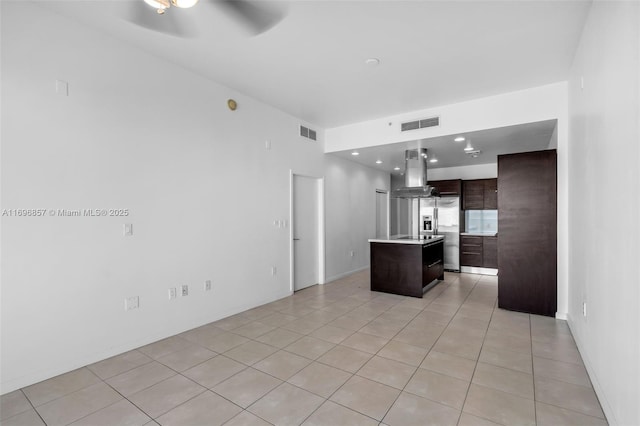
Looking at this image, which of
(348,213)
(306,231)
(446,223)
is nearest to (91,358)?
(306,231)

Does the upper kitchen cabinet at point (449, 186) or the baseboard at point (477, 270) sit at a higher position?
the upper kitchen cabinet at point (449, 186)

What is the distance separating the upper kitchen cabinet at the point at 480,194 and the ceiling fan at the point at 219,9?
6.39 metres

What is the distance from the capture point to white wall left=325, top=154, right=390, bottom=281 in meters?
6.28

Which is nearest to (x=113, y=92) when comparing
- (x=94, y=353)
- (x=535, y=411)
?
(x=94, y=353)

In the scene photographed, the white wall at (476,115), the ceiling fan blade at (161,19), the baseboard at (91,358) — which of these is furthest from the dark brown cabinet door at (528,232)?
the ceiling fan blade at (161,19)

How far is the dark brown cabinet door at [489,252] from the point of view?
22.7 ft

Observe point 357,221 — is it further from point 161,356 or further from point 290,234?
point 161,356

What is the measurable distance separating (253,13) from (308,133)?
307cm

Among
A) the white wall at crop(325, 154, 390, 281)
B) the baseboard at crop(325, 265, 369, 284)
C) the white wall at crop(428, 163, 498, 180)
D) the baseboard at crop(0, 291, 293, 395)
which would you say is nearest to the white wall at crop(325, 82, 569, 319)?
the white wall at crop(325, 154, 390, 281)

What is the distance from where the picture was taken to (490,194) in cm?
730

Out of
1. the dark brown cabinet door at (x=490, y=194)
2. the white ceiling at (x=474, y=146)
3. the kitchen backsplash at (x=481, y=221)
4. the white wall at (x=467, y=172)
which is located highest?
the white ceiling at (x=474, y=146)

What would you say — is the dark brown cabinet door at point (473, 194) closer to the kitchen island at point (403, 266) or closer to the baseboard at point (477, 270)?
the baseboard at point (477, 270)

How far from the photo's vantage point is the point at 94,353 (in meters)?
2.83

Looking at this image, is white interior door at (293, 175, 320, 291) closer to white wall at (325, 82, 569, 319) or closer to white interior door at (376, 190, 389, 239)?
white wall at (325, 82, 569, 319)
